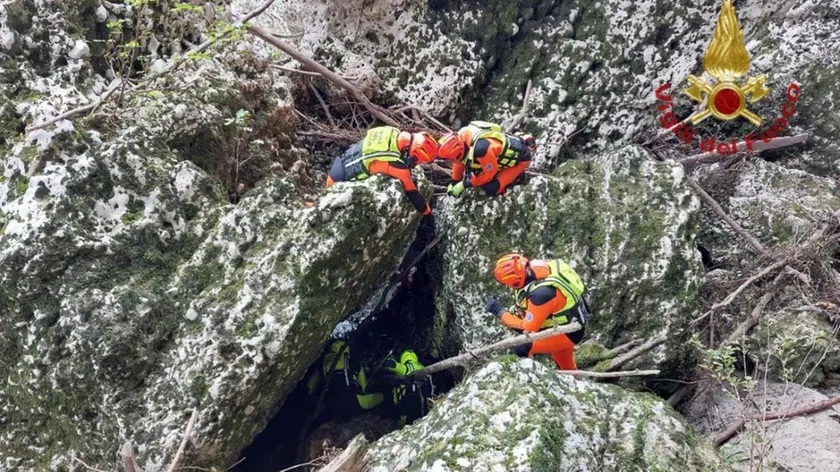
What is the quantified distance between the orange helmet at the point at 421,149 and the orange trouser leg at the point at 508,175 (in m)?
0.64

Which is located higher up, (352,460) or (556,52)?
(556,52)

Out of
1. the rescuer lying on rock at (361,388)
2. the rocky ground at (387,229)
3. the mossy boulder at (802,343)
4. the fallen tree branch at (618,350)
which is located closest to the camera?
the rocky ground at (387,229)

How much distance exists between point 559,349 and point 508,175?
5.20ft

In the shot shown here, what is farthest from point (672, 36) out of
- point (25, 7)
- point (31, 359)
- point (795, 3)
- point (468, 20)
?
point (31, 359)

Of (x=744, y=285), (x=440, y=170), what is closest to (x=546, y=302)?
(x=744, y=285)

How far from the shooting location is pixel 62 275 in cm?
345

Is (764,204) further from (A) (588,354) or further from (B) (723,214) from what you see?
(A) (588,354)

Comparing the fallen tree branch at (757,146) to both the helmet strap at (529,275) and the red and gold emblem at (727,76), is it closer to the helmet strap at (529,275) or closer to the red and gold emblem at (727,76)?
the red and gold emblem at (727,76)

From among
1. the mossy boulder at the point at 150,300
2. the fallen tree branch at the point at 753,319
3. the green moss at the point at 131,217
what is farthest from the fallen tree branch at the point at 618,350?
the green moss at the point at 131,217

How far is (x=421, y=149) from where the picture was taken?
473 centimetres

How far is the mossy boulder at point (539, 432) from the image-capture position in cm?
275

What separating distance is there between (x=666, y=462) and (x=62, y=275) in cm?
366

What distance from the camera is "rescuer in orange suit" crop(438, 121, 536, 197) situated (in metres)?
4.79

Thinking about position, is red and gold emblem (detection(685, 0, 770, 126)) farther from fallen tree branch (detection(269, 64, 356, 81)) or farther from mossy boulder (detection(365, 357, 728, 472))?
fallen tree branch (detection(269, 64, 356, 81))
